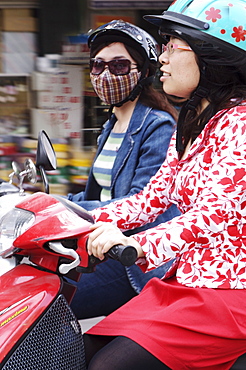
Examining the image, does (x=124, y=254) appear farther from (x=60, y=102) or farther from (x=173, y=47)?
(x=60, y=102)

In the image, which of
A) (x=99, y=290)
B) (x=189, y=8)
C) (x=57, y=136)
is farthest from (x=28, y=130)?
(x=189, y=8)

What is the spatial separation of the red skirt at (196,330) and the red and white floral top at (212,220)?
0.06 meters

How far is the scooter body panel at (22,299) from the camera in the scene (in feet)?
4.99

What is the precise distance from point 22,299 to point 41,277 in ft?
0.39

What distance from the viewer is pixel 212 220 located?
5.55 feet

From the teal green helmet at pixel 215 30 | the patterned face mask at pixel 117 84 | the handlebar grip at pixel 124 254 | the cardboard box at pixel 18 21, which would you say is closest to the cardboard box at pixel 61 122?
the cardboard box at pixel 18 21

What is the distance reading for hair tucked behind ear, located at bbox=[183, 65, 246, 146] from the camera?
6.21ft

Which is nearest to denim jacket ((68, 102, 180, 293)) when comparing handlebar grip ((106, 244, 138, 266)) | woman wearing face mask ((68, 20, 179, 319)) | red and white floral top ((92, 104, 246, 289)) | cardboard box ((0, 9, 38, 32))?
woman wearing face mask ((68, 20, 179, 319))

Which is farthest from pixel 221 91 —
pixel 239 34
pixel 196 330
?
pixel 196 330

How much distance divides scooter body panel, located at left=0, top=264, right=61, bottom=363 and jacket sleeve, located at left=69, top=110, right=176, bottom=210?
824mm

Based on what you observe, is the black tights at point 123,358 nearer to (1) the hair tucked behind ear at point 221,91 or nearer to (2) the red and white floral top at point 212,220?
(2) the red and white floral top at point 212,220

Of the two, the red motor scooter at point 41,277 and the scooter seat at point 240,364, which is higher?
the red motor scooter at point 41,277

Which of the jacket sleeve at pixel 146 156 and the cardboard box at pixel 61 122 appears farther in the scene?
the cardboard box at pixel 61 122

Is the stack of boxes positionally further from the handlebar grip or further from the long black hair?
the handlebar grip
